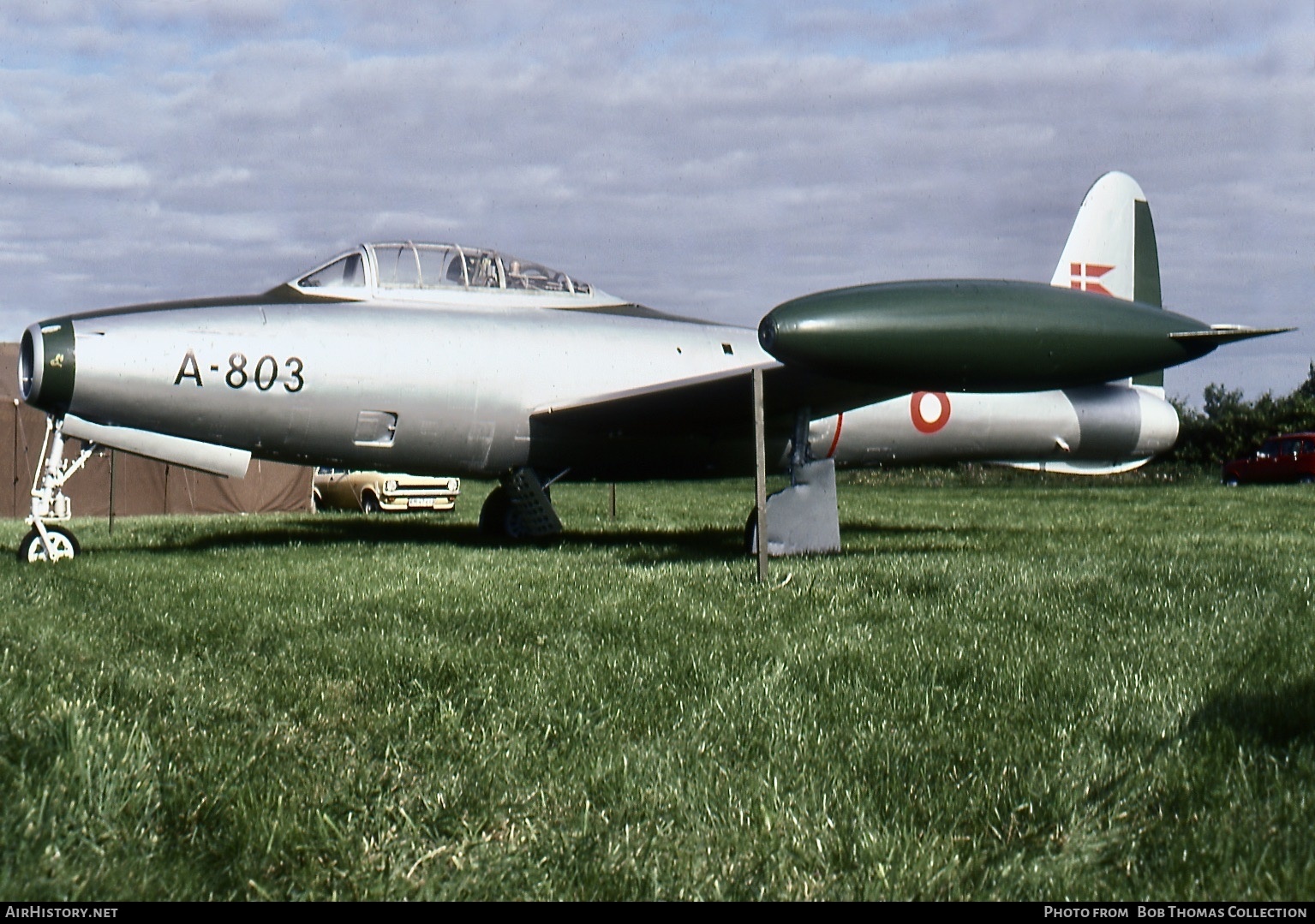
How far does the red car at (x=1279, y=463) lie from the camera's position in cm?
3525

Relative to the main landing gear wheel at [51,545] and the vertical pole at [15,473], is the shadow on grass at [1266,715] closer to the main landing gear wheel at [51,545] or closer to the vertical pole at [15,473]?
the main landing gear wheel at [51,545]

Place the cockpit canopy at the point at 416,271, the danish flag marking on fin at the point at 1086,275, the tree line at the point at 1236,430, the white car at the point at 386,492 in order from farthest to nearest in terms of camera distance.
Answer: the tree line at the point at 1236,430 → the white car at the point at 386,492 → the danish flag marking on fin at the point at 1086,275 → the cockpit canopy at the point at 416,271

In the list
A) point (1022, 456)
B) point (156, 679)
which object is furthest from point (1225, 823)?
point (1022, 456)

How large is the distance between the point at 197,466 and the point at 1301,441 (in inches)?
1364

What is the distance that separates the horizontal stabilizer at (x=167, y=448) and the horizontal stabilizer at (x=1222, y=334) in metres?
7.67

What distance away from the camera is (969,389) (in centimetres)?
861

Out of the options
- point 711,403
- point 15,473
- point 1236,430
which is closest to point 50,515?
point 711,403

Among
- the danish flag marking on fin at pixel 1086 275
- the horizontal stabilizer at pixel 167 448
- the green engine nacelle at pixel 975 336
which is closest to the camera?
the green engine nacelle at pixel 975 336

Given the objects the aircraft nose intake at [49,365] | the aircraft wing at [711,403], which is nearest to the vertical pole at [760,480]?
the aircraft wing at [711,403]

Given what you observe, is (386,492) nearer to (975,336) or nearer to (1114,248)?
(1114,248)

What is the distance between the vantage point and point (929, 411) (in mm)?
12633

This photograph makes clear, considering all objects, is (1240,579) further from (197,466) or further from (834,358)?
(197,466)

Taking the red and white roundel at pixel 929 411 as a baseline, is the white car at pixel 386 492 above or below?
below

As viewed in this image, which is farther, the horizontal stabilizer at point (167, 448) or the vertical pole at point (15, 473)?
the vertical pole at point (15, 473)
